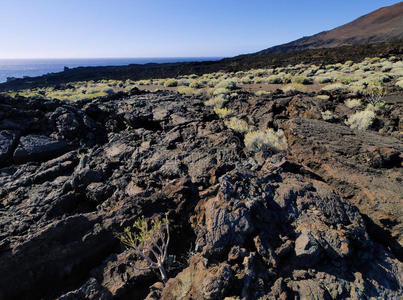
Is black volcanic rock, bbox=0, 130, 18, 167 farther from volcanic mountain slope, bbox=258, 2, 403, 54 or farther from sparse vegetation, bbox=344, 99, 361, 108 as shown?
volcanic mountain slope, bbox=258, 2, 403, 54

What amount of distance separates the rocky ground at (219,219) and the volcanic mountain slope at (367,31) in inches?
2642

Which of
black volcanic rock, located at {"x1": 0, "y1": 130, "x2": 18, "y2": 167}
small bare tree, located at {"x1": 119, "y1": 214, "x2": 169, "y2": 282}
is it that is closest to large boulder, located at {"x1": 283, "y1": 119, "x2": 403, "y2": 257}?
small bare tree, located at {"x1": 119, "y1": 214, "x2": 169, "y2": 282}

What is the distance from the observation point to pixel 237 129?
629cm

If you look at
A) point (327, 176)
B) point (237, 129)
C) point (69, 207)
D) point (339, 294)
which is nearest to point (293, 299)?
point (339, 294)

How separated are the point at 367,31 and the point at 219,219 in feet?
289

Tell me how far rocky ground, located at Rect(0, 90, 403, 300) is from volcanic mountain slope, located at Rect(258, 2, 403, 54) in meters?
67.1

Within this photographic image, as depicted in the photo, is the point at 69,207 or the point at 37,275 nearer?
the point at 37,275

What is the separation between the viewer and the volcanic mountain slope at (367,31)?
5557cm

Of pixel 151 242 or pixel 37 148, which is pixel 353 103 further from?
pixel 37 148

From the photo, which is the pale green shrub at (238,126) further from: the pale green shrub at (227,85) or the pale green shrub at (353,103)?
the pale green shrub at (227,85)

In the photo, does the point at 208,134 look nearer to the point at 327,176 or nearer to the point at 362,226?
the point at 327,176

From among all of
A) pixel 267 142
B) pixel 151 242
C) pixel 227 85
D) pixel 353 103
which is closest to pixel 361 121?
pixel 353 103

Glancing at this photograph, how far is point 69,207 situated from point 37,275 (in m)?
1.56

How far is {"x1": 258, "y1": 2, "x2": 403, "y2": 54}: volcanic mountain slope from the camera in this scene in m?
55.6
